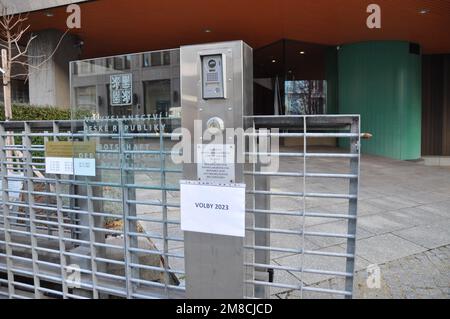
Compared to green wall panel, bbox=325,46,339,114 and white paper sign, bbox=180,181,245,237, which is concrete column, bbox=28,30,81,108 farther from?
white paper sign, bbox=180,181,245,237

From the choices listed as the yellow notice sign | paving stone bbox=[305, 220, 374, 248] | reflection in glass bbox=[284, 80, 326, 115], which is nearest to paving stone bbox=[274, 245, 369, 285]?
paving stone bbox=[305, 220, 374, 248]

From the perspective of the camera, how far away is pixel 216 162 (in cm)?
194

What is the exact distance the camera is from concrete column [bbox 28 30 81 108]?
1030 centimetres

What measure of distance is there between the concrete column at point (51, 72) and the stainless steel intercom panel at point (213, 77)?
9760mm

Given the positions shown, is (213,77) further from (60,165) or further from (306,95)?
(306,95)

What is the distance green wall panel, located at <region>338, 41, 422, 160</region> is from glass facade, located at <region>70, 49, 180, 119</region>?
10533mm

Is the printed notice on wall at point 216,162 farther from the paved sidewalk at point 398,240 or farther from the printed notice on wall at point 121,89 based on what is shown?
the paved sidewalk at point 398,240

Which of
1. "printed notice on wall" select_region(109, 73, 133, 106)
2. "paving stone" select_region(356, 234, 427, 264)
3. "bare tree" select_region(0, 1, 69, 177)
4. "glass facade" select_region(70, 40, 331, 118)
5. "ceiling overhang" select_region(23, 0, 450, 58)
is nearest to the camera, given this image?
"glass facade" select_region(70, 40, 331, 118)

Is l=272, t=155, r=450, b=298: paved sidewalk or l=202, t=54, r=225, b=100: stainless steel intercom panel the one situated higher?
l=202, t=54, r=225, b=100: stainless steel intercom panel

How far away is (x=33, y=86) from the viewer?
10.8m

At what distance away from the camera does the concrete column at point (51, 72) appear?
10297 millimetres

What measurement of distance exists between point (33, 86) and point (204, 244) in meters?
10.7

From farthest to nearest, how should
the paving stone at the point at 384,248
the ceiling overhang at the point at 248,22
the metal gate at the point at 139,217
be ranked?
the ceiling overhang at the point at 248,22 → the paving stone at the point at 384,248 → the metal gate at the point at 139,217

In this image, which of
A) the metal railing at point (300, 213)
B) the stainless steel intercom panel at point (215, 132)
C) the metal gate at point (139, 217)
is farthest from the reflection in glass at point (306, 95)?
the stainless steel intercom panel at point (215, 132)
